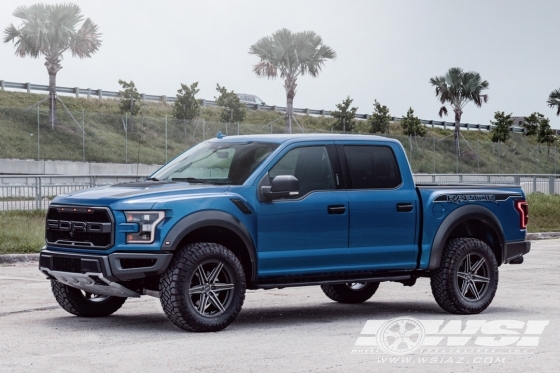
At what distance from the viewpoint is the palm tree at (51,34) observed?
182 ft

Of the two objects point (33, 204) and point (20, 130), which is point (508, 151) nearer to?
point (20, 130)

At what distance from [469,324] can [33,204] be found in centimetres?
1731

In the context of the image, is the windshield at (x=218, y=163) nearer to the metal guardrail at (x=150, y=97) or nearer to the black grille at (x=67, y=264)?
the black grille at (x=67, y=264)

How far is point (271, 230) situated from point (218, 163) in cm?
108

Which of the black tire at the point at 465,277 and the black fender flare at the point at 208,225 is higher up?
the black fender flare at the point at 208,225

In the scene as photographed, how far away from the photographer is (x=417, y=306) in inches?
471

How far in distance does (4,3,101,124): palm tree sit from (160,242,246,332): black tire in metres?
46.5

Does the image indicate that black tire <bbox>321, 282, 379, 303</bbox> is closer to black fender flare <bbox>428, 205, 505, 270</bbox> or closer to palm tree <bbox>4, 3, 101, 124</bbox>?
black fender flare <bbox>428, 205, 505, 270</bbox>

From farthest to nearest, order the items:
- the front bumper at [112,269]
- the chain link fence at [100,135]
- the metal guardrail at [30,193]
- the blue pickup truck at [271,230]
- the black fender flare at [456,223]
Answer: the chain link fence at [100,135] → the metal guardrail at [30,193] → the black fender flare at [456,223] → the blue pickup truck at [271,230] → the front bumper at [112,269]

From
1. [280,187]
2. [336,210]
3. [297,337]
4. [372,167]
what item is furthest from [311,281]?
[372,167]

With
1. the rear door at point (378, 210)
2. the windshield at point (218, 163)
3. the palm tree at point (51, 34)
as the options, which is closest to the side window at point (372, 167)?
the rear door at point (378, 210)

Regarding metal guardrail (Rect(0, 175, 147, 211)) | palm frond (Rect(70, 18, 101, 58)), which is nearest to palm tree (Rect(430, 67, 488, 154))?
palm frond (Rect(70, 18, 101, 58))

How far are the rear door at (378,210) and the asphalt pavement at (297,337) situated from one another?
25.2 inches

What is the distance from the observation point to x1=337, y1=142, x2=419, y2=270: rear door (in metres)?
10.5
